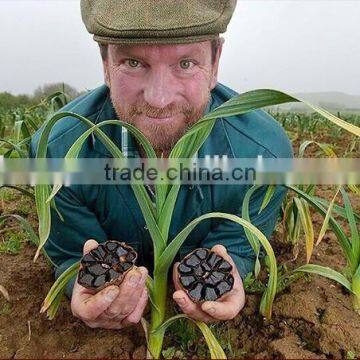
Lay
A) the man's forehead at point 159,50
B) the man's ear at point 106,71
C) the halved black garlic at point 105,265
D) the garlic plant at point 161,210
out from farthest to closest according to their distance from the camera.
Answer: the man's ear at point 106,71 < the man's forehead at point 159,50 < the halved black garlic at point 105,265 < the garlic plant at point 161,210

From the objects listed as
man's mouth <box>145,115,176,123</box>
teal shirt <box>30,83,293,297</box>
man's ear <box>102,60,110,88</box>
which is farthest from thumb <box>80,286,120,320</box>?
man's ear <box>102,60,110,88</box>

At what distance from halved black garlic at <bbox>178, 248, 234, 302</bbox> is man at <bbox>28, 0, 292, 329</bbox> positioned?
0.02 m

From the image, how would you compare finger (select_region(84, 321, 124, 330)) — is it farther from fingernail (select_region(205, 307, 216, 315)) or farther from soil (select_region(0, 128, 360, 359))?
fingernail (select_region(205, 307, 216, 315))

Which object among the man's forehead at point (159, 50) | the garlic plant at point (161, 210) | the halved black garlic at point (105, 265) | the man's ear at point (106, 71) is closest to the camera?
the garlic plant at point (161, 210)

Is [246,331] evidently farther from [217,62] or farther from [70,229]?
[217,62]

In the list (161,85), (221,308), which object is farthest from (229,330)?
(161,85)

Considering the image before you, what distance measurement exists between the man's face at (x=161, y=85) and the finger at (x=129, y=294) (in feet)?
1.22

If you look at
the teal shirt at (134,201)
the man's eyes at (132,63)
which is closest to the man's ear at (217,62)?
the teal shirt at (134,201)

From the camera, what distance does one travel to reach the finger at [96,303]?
893mm

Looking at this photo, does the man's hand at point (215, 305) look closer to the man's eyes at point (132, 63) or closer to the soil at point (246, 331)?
the soil at point (246, 331)

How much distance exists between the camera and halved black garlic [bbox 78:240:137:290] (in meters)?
0.92

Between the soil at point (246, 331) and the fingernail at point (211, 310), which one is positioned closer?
the fingernail at point (211, 310)

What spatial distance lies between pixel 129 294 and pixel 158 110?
0.42m

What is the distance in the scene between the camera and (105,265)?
94cm
